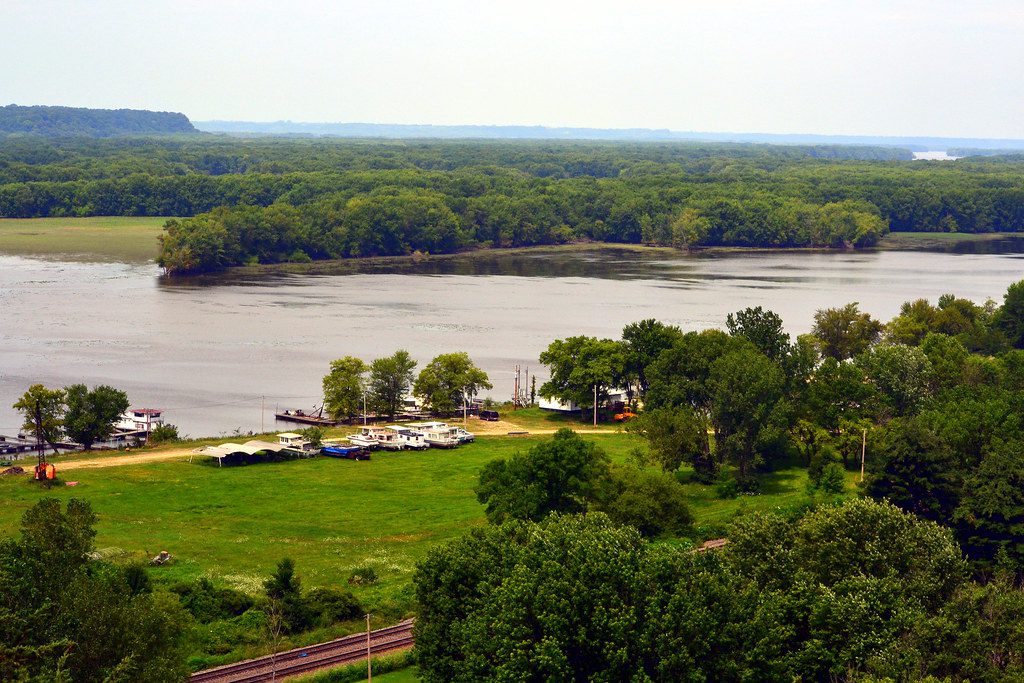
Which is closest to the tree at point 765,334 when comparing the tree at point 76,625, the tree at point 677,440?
the tree at point 677,440

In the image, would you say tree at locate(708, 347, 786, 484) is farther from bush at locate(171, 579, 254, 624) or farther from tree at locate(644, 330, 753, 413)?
bush at locate(171, 579, 254, 624)

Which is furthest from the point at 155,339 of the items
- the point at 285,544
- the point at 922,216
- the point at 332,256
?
the point at 922,216

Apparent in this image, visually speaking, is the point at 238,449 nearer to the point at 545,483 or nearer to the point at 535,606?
the point at 545,483

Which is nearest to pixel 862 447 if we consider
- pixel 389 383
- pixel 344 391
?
pixel 389 383

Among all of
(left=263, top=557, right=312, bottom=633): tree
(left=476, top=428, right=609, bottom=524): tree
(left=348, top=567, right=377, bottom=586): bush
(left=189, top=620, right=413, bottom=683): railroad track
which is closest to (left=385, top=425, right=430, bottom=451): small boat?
(left=476, top=428, right=609, bottom=524): tree

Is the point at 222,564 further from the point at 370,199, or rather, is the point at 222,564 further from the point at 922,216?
the point at 922,216

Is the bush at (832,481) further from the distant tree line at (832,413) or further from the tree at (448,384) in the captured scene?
the tree at (448,384)

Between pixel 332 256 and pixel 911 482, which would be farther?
pixel 332 256

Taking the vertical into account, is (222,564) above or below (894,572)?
below
